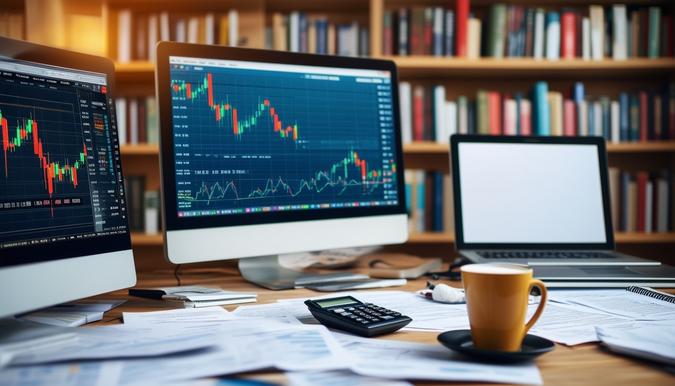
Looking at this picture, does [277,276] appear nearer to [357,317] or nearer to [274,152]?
[274,152]

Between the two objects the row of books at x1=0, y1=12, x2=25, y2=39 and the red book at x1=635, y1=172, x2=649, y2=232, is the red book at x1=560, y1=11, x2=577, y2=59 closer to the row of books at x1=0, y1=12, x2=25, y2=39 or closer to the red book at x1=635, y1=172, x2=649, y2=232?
the red book at x1=635, y1=172, x2=649, y2=232

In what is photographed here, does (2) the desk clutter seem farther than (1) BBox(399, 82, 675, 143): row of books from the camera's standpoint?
No

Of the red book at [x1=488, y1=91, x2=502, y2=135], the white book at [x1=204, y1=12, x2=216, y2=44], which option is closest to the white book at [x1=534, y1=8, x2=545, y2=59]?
the red book at [x1=488, y1=91, x2=502, y2=135]

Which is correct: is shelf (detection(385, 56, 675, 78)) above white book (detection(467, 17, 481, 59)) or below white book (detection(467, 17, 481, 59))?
below

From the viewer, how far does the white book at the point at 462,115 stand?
2.50 m

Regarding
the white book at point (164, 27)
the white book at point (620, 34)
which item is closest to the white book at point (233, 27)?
the white book at point (164, 27)

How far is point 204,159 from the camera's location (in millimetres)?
1072

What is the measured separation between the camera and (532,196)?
4.67 ft

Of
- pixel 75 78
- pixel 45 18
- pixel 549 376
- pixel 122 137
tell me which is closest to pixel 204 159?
pixel 75 78

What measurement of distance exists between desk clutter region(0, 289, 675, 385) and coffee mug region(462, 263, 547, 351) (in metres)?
0.03

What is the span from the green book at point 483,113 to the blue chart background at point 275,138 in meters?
1.27

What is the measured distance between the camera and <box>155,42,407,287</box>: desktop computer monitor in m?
1.05

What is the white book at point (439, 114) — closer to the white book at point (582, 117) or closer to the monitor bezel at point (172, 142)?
the white book at point (582, 117)

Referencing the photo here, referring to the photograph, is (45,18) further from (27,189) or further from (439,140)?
(27,189)
